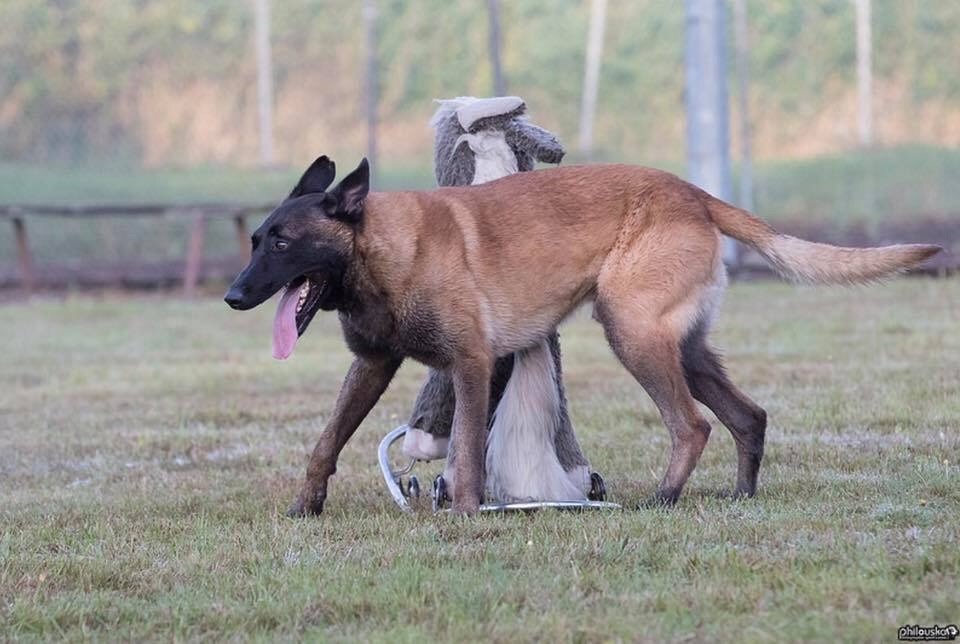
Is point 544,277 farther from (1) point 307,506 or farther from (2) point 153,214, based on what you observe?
(2) point 153,214

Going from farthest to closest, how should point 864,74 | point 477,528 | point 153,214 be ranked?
1. point 864,74
2. point 153,214
3. point 477,528

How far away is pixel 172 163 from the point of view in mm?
23062

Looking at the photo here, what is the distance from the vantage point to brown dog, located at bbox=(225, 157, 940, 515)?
534 centimetres

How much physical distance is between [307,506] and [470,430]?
73cm

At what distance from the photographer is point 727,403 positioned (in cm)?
581

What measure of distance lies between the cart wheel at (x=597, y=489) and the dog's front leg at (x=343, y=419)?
0.91 metres

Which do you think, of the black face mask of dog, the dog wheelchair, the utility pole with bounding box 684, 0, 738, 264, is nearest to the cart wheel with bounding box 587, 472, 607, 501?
the dog wheelchair

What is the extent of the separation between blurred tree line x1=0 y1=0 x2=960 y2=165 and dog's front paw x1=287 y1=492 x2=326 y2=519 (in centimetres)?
1765

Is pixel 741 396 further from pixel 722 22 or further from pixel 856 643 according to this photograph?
pixel 722 22

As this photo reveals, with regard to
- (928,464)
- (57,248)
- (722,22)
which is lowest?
(57,248)

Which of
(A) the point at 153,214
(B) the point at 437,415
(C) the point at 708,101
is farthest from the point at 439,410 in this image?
(A) the point at 153,214

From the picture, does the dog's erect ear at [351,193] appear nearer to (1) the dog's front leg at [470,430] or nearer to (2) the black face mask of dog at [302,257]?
(2) the black face mask of dog at [302,257]

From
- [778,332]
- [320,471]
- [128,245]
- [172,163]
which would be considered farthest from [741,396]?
[172,163]

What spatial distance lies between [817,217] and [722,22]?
7.83 metres
